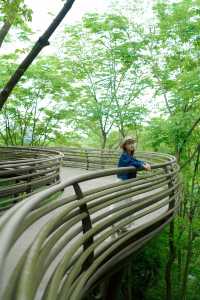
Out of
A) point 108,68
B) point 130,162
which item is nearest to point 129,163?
point 130,162

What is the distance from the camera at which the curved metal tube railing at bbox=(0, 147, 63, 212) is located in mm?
7734

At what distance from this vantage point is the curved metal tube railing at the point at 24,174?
773 cm

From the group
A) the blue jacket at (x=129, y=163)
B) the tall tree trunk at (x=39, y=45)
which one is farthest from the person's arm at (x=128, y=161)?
the tall tree trunk at (x=39, y=45)

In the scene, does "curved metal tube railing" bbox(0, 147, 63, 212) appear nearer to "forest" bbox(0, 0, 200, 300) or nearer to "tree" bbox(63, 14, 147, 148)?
"forest" bbox(0, 0, 200, 300)

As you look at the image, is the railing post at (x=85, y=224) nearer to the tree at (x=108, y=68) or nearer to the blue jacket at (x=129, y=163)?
the blue jacket at (x=129, y=163)

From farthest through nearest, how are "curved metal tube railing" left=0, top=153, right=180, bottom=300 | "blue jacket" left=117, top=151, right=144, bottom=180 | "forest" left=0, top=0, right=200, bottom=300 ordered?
"forest" left=0, top=0, right=200, bottom=300 → "blue jacket" left=117, top=151, right=144, bottom=180 → "curved metal tube railing" left=0, top=153, right=180, bottom=300

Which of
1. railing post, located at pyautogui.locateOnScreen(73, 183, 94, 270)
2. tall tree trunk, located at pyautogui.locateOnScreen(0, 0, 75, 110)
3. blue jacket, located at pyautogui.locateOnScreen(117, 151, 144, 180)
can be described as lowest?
railing post, located at pyautogui.locateOnScreen(73, 183, 94, 270)

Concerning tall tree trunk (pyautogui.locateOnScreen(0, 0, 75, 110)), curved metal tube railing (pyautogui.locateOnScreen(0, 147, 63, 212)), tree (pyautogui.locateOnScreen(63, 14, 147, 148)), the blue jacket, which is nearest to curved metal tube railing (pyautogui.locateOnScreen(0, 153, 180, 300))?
the blue jacket

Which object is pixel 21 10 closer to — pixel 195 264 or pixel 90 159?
pixel 90 159

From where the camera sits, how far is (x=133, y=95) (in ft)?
70.5

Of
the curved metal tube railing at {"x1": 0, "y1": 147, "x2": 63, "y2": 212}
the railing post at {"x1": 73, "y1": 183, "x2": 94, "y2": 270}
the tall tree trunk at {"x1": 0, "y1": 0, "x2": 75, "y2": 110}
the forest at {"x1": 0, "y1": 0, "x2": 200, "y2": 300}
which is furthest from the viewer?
the forest at {"x1": 0, "y1": 0, "x2": 200, "y2": 300}

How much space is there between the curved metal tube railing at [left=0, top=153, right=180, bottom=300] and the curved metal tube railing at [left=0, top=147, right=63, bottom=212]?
2.79ft

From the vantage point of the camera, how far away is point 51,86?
2286 cm

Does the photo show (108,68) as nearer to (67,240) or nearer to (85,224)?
(85,224)
